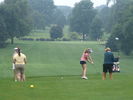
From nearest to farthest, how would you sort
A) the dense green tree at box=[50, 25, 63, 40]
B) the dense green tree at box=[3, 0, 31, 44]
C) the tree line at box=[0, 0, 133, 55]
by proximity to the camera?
the tree line at box=[0, 0, 133, 55]
the dense green tree at box=[3, 0, 31, 44]
the dense green tree at box=[50, 25, 63, 40]

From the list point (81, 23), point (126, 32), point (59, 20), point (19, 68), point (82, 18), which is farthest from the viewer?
point (59, 20)

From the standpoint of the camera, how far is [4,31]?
9388 cm

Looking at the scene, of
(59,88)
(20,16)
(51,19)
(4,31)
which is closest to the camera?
(59,88)

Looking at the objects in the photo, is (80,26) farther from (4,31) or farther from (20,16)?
(4,31)

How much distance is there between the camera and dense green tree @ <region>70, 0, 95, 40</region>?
487ft

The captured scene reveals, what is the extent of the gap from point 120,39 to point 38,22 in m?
73.9

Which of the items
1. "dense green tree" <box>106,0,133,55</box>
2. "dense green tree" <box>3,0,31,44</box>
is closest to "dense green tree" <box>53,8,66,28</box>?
"dense green tree" <box>3,0,31,44</box>

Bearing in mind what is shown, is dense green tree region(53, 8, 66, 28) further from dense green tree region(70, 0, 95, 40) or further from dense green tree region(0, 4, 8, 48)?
dense green tree region(0, 4, 8, 48)

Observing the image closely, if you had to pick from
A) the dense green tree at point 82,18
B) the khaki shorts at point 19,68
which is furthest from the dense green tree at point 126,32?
the dense green tree at point 82,18

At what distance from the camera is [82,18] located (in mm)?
151000

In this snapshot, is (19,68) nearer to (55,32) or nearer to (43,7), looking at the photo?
(55,32)

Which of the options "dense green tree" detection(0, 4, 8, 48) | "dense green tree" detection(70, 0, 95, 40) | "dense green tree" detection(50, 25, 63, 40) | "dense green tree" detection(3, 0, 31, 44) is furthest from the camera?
"dense green tree" detection(70, 0, 95, 40)

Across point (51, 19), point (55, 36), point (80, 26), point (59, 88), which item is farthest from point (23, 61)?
point (51, 19)

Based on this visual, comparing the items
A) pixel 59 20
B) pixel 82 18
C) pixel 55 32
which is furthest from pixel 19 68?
pixel 59 20
